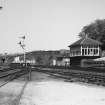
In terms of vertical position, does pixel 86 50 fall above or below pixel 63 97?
above

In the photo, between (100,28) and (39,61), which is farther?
(39,61)

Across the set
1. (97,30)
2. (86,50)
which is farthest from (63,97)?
(97,30)

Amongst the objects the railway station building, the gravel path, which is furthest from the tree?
the gravel path

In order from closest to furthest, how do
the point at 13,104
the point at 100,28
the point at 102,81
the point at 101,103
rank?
the point at 13,104 → the point at 101,103 → the point at 102,81 → the point at 100,28

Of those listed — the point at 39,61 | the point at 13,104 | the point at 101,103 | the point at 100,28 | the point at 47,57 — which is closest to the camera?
the point at 13,104

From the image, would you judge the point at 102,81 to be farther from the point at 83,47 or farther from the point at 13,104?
the point at 83,47

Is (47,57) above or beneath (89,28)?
beneath

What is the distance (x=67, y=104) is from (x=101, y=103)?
5.79ft

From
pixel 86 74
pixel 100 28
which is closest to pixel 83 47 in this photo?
pixel 100 28

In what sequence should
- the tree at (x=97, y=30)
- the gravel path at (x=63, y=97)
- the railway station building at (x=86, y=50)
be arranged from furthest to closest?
the tree at (x=97, y=30)
the railway station building at (x=86, y=50)
the gravel path at (x=63, y=97)

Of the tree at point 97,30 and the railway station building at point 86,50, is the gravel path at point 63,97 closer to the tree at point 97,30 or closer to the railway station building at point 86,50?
the railway station building at point 86,50

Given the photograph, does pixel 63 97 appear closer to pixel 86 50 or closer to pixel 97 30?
pixel 86 50

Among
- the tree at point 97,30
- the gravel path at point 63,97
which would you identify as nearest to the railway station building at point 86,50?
the tree at point 97,30

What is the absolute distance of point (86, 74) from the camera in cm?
2638
